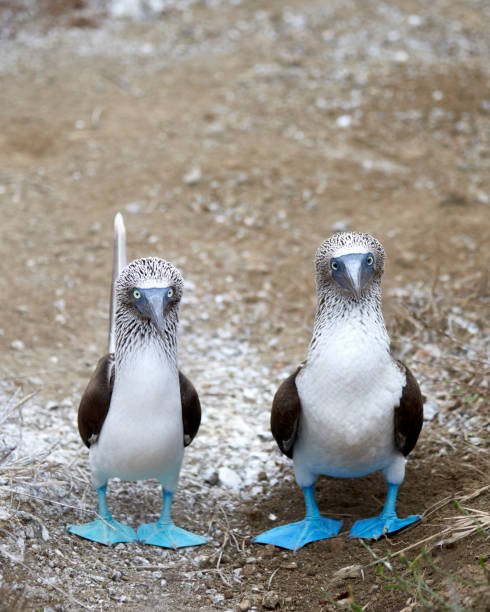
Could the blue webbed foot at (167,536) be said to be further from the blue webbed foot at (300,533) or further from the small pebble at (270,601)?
the small pebble at (270,601)

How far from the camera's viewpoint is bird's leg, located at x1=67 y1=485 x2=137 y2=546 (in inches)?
154

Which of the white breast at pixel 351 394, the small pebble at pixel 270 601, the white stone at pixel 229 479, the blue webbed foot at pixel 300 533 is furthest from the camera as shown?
the white stone at pixel 229 479

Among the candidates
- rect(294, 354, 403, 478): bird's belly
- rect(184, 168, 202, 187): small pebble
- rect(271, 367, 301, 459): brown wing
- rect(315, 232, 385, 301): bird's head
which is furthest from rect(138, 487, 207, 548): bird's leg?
rect(184, 168, 202, 187): small pebble

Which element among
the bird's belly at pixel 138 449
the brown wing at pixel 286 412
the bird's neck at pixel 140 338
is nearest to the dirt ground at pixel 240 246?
the bird's belly at pixel 138 449

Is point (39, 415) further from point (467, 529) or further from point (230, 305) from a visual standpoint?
point (467, 529)

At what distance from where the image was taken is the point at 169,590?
362 centimetres

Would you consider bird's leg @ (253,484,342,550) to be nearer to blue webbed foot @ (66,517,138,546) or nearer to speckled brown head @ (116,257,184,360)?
blue webbed foot @ (66,517,138,546)

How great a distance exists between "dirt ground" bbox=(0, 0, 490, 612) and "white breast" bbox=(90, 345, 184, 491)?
0.30m

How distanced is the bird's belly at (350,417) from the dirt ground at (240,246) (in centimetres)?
44

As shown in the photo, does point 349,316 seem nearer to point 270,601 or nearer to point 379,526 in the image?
point 379,526

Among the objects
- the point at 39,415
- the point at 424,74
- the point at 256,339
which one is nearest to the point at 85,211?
the point at 256,339

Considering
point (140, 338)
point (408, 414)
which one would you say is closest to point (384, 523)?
point (408, 414)

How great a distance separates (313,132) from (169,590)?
5.86 m

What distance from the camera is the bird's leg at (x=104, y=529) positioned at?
390 centimetres
